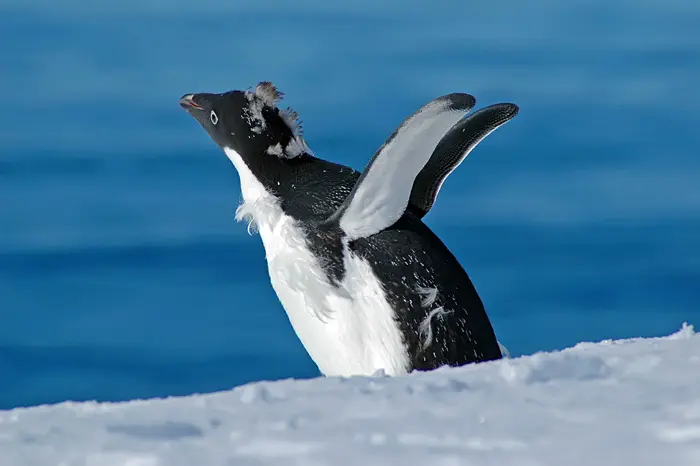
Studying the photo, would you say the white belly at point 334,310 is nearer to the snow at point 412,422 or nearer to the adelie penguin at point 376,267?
the adelie penguin at point 376,267

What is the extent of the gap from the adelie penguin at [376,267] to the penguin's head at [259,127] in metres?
0.14

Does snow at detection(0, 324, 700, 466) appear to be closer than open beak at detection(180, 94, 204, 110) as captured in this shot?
Yes

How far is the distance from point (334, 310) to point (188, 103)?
1.36m

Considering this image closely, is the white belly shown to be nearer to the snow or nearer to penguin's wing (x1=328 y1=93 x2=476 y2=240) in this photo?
penguin's wing (x1=328 y1=93 x2=476 y2=240)

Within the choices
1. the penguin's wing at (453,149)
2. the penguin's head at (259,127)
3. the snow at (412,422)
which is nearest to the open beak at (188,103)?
the penguin's head at (259,127)

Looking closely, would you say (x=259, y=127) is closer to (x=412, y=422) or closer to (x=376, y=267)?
(x=376, y=267)

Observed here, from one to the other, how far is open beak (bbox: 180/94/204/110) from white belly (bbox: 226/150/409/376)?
0.81 m

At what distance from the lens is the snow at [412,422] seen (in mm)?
2053

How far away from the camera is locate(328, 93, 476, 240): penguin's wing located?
3.56 meters

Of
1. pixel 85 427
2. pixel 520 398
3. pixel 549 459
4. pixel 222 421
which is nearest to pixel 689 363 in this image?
pixel 520 398

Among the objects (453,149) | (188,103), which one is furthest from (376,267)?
(188,103)

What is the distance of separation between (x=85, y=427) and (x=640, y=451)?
105 centimetres

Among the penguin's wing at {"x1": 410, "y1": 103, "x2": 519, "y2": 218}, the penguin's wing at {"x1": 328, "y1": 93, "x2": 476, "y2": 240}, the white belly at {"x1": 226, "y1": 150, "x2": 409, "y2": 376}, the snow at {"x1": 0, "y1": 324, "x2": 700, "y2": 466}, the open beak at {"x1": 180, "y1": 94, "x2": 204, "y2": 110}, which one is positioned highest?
the open beak at {"x1": 180, "y1": 94, "x2": 204, "y2": 110}

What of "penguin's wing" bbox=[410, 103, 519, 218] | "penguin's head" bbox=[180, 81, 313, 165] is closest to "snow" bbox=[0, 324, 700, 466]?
"penguin's wing" bbox=[410, 103, 519, 218]
